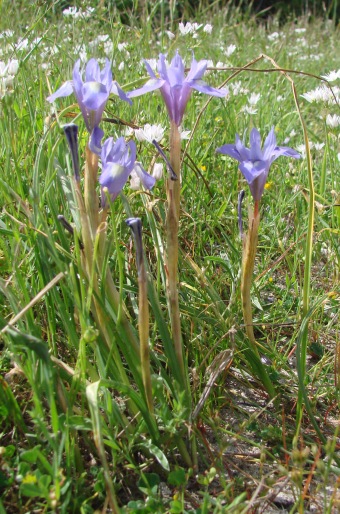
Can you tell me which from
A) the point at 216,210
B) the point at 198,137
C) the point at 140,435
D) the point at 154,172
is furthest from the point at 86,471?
the point at 198,137

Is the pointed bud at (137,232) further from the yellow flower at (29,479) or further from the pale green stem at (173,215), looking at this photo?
the yellow flower at (29,479)

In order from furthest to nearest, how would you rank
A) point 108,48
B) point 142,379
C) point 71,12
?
point 108,48 → point 71,12 → point 142,379

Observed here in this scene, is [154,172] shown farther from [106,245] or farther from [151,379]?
[151,379]

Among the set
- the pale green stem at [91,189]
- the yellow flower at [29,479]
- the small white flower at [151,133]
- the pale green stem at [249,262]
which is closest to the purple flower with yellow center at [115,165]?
the pale green stem at [91,189]

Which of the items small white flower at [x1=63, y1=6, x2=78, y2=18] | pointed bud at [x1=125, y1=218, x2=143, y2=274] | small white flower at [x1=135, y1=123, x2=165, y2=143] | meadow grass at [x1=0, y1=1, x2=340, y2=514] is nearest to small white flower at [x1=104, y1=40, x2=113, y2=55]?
small white flower at [x1=63, y1=6, x2=78, y2=18]

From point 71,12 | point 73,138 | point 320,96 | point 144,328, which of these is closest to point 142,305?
point 144,328

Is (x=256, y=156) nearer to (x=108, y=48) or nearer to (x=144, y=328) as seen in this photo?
(x=144, y=328)

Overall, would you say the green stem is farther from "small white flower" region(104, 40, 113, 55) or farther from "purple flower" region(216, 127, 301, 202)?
"small white flower" region(104, 40, 113, 55)
